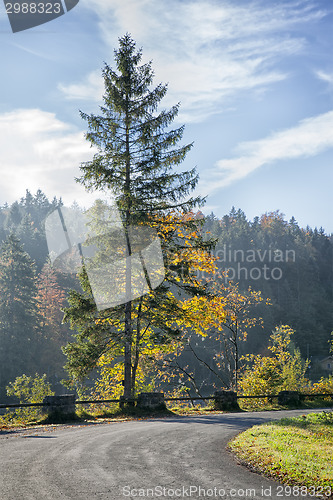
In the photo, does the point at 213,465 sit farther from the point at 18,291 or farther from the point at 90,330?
the point at 18,291

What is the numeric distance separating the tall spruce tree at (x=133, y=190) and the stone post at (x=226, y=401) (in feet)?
11.8

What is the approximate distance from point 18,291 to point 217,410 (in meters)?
47.0

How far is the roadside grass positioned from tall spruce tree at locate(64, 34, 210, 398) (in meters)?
8.34

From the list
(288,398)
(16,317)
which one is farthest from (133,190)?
(16,317)

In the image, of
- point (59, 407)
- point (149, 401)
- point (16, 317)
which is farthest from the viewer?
point (16, 317)

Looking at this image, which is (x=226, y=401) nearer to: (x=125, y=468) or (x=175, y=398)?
(x=175, y=398)

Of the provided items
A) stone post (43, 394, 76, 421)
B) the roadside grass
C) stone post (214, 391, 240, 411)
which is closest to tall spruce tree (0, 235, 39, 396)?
stone post (214, 391, 240, 411)

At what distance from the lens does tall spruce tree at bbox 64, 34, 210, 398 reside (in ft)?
60.3

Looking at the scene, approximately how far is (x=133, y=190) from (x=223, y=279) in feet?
262

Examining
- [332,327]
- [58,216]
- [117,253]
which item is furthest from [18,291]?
[58,216]

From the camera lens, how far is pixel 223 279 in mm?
97625

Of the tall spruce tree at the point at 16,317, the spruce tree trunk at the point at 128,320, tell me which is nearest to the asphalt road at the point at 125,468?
the spruce tree trunk at the point at 128,320

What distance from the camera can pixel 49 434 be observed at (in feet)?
36.1

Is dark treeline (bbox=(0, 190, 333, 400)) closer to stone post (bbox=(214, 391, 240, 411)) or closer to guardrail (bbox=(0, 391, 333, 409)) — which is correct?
guardrail (bbox=(0, 391, 333, 409))
